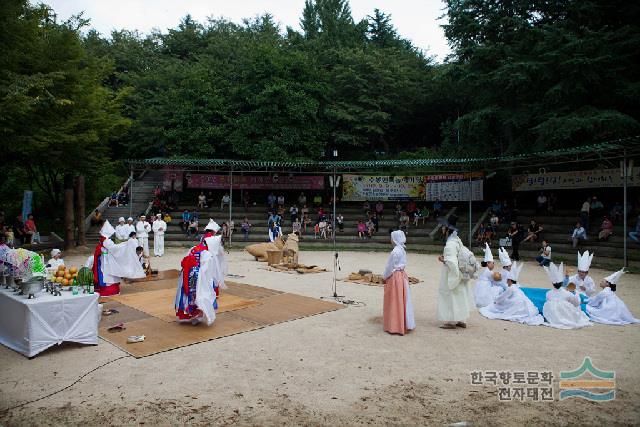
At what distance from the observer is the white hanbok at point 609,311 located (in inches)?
308

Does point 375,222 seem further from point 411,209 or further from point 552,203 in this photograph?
point 552,203

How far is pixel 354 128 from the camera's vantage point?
1115 inches

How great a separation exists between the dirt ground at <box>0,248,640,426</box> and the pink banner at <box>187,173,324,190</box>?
1815 cm

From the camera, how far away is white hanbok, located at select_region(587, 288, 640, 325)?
7.83 meters

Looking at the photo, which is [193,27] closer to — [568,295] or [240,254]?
[240,254]

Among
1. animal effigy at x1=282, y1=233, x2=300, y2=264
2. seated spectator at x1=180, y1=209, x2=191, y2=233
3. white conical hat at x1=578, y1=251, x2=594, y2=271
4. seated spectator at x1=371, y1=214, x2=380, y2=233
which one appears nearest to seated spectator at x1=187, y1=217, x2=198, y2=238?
seated spectator at x1=180, y1=209, x2=191, y2=233

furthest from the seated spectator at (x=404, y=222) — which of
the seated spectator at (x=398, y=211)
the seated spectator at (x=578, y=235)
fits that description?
the seated spectator at (x=578, y=235)

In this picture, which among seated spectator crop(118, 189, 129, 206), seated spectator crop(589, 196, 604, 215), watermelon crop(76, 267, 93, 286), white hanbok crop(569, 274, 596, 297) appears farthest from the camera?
seated spectator crop(118, 189, 129, 206)

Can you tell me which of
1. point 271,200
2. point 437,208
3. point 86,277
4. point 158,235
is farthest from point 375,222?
point 86,277

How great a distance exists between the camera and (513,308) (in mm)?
8211

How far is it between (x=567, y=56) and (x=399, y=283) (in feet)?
52.9

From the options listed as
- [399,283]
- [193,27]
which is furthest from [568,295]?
[193,27]

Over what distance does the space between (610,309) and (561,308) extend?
1050 millimetres

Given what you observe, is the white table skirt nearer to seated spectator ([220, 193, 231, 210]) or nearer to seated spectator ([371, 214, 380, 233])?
seated spectator ([371, 214, 380, 233])
